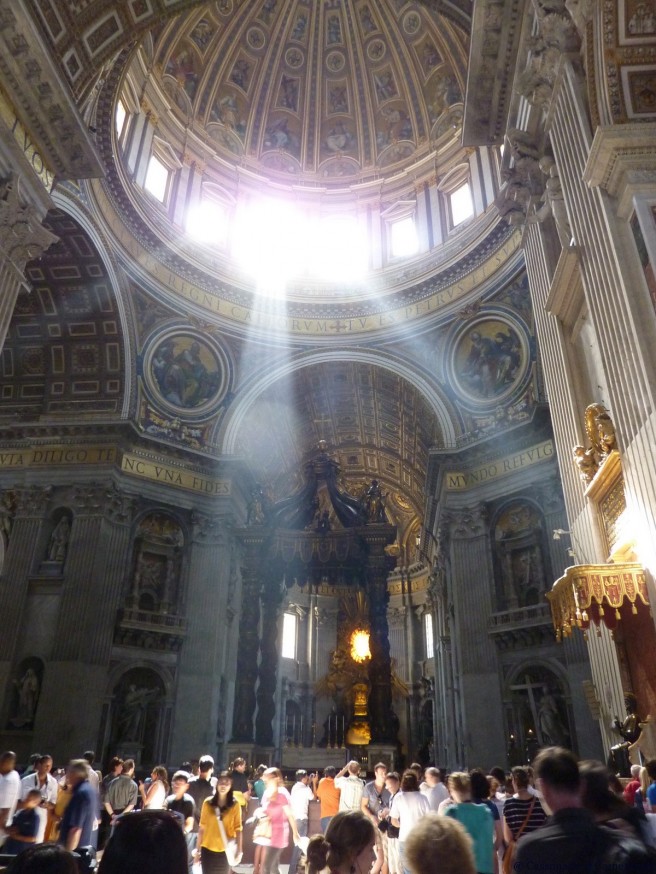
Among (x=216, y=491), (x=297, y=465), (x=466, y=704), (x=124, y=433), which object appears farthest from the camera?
(x=297, y=465)

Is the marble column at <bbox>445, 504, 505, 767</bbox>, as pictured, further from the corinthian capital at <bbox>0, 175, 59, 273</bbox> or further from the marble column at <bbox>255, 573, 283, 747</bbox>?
the corinthian capital at <bbox>0, 175, 59, 273</bbox>

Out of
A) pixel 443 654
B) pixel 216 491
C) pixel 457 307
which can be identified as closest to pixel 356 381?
pixel 457 307

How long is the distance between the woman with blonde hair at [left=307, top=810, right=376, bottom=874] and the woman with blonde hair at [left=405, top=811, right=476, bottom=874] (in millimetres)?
600

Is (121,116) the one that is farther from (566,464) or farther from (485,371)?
(566,464)

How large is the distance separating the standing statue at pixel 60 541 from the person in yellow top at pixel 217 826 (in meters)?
12.3

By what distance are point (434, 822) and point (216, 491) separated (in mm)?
17421

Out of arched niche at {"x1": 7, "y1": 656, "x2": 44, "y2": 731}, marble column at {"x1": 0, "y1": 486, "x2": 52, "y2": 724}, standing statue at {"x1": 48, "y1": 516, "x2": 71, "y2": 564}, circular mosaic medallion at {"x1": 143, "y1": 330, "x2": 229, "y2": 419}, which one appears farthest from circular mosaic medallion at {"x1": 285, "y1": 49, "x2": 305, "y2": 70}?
arched niche at {"x1": 7, "y1": 656, "x2": 44, "y2": 731}

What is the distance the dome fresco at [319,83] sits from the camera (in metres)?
21.6

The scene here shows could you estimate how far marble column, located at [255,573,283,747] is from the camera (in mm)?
16219

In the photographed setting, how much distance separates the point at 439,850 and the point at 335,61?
2651 cm

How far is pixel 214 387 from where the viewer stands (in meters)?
20.2

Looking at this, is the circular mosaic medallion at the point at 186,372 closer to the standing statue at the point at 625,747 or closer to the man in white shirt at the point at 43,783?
the man in white shirt at the point at 43,783

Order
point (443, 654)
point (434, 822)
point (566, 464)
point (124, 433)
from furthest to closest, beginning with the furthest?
point (443, 654) → point (124, 433) → point (566, 464) → point (434, 822)

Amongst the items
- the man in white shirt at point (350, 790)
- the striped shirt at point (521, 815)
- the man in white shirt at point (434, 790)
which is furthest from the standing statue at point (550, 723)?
the striped shirt at point (521, 815)
